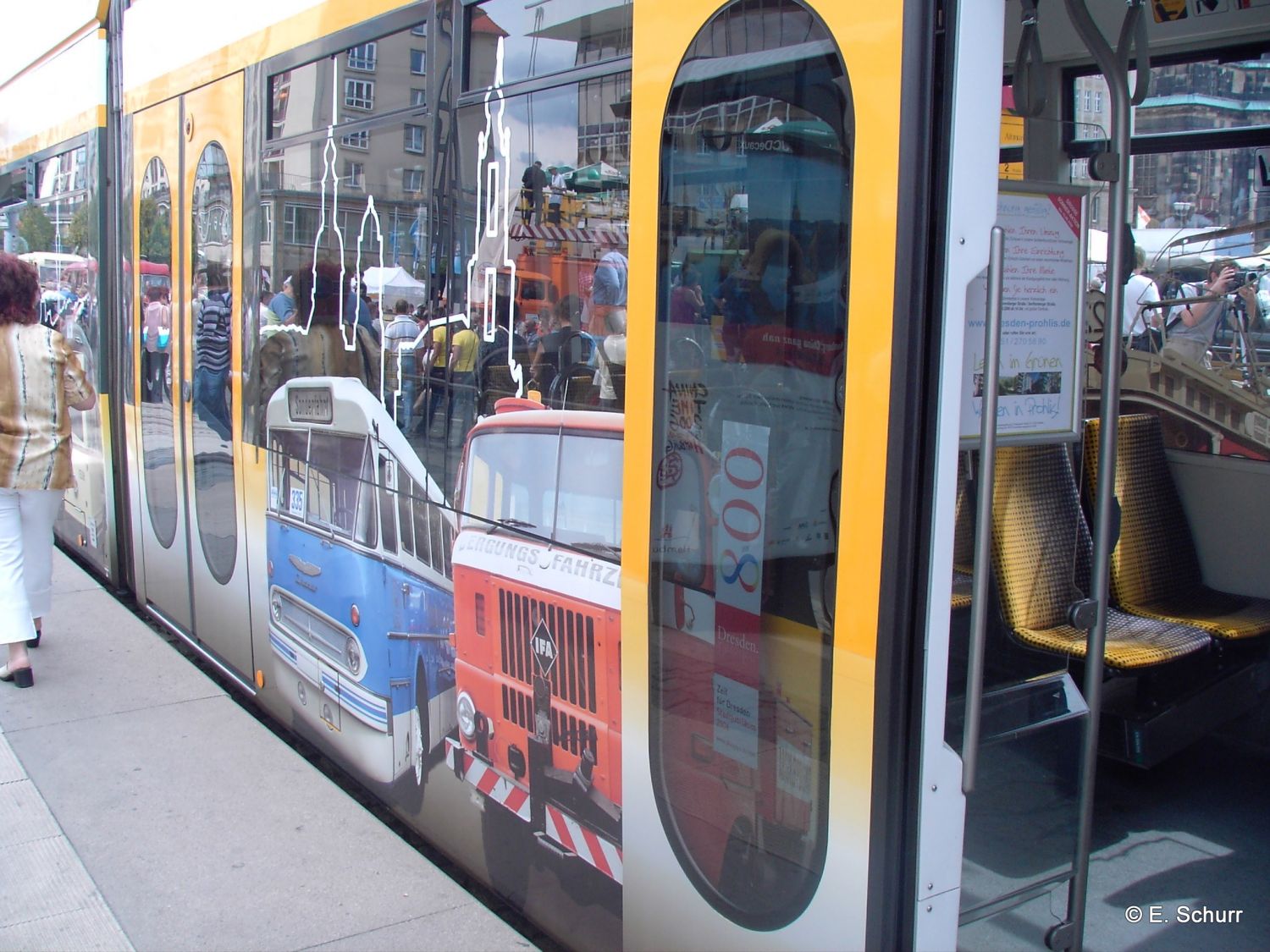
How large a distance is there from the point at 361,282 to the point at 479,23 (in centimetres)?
95

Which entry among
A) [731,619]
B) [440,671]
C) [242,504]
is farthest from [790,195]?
[242,504]

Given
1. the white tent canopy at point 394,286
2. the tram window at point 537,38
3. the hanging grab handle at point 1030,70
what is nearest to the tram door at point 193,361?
the white tent canopy at point 394,286

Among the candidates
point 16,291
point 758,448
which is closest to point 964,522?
point 758,448

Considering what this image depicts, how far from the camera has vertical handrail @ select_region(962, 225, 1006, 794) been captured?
189 centimetres

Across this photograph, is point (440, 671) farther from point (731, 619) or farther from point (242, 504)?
point (242, 504)

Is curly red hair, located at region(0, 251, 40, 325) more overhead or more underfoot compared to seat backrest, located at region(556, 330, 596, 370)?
more overhead

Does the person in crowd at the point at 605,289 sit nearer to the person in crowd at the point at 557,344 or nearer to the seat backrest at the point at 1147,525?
the person in crowd at the point at 557,344

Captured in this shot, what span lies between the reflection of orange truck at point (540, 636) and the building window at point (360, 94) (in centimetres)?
113

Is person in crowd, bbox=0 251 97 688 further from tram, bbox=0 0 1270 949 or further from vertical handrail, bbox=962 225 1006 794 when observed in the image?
vertical handrail, bbox=962 225 1006 794

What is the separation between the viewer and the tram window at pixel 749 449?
2.04 metres

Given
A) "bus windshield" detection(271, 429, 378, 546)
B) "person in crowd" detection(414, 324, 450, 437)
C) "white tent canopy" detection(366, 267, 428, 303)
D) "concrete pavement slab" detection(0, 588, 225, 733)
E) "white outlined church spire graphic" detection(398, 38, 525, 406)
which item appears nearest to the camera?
"white outlined church spire graphic" detection(398, 38, 525, 406)

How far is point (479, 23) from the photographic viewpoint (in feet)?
9.49

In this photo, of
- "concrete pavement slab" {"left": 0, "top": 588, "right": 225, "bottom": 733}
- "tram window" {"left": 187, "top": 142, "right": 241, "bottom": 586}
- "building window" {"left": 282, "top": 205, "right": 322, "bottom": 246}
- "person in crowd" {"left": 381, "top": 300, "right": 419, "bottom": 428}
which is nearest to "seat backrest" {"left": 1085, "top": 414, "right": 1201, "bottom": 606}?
"person in crowd" {"left": 381, "top": 300, "right": 419, "bottom": 428}

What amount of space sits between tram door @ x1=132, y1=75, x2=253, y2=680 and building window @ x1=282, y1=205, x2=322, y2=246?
0.54 meters
